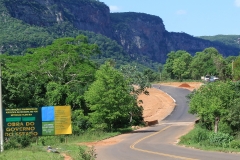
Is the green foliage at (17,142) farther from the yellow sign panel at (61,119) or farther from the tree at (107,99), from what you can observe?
the tree at (107,99)

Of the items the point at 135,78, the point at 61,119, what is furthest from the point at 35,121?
the point at 135,78

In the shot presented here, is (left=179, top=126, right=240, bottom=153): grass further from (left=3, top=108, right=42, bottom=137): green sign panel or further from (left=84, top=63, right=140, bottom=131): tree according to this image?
(left=84, top=63, right=140, bottom=131): tree

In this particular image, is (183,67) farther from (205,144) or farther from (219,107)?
(205,144)

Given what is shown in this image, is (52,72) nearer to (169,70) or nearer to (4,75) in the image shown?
(4,75)

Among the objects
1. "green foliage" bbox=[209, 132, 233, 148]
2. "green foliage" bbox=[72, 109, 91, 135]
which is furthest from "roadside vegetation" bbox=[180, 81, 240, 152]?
"green foliage" bbox=[72, 109, 91, 135]

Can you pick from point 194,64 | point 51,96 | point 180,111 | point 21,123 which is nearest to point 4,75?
point 51,96

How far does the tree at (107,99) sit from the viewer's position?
4312cm

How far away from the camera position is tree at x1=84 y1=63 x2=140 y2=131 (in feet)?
141

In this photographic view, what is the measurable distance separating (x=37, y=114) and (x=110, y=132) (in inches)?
527

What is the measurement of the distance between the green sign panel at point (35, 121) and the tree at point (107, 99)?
33.9 feet

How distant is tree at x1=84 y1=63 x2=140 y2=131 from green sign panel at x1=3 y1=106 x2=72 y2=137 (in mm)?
10331

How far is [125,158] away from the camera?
23.1 m

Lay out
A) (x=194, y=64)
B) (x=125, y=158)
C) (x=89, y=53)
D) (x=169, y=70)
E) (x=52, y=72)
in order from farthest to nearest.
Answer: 1. (x=169, y=70)
2. (x=194, y=64)
3. (x=89, y=53)
4. (x=52, y=72)
5. (x=125, y=158)

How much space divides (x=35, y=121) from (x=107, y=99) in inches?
443
